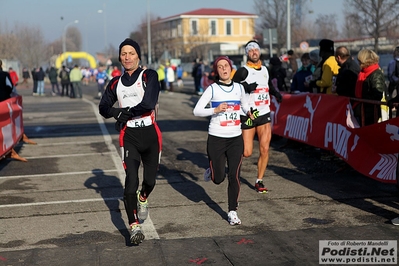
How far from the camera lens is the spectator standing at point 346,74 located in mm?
10438

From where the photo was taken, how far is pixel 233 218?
275 inches

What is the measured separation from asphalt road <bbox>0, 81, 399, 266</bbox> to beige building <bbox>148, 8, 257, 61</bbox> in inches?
3346

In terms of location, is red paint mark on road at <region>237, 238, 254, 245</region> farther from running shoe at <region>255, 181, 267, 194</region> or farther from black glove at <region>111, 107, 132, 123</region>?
running shoe at <region>255, 181, 267, 194</region>

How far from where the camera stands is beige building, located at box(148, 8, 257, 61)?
326 ft

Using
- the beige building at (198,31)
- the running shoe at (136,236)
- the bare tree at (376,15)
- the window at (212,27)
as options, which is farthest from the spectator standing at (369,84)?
the window at (212,27)

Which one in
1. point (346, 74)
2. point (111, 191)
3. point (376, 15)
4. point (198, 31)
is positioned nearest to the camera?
point (111, 191)

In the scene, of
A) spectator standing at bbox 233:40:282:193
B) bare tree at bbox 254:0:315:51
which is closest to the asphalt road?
spectator standing at bbox 233:40:282:193

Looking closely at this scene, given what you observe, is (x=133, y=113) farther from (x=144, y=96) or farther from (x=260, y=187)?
(x=260, y=187)

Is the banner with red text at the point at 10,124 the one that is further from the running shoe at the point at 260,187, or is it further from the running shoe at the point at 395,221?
the running shoe at the point at 395,221

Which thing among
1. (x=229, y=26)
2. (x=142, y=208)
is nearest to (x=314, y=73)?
(x=142, y=208)

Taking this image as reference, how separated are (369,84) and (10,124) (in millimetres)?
6762

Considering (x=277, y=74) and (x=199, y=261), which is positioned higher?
(x=277, y=74)

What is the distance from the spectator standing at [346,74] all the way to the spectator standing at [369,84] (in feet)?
2.03

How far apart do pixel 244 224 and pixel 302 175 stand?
10.5 ft
